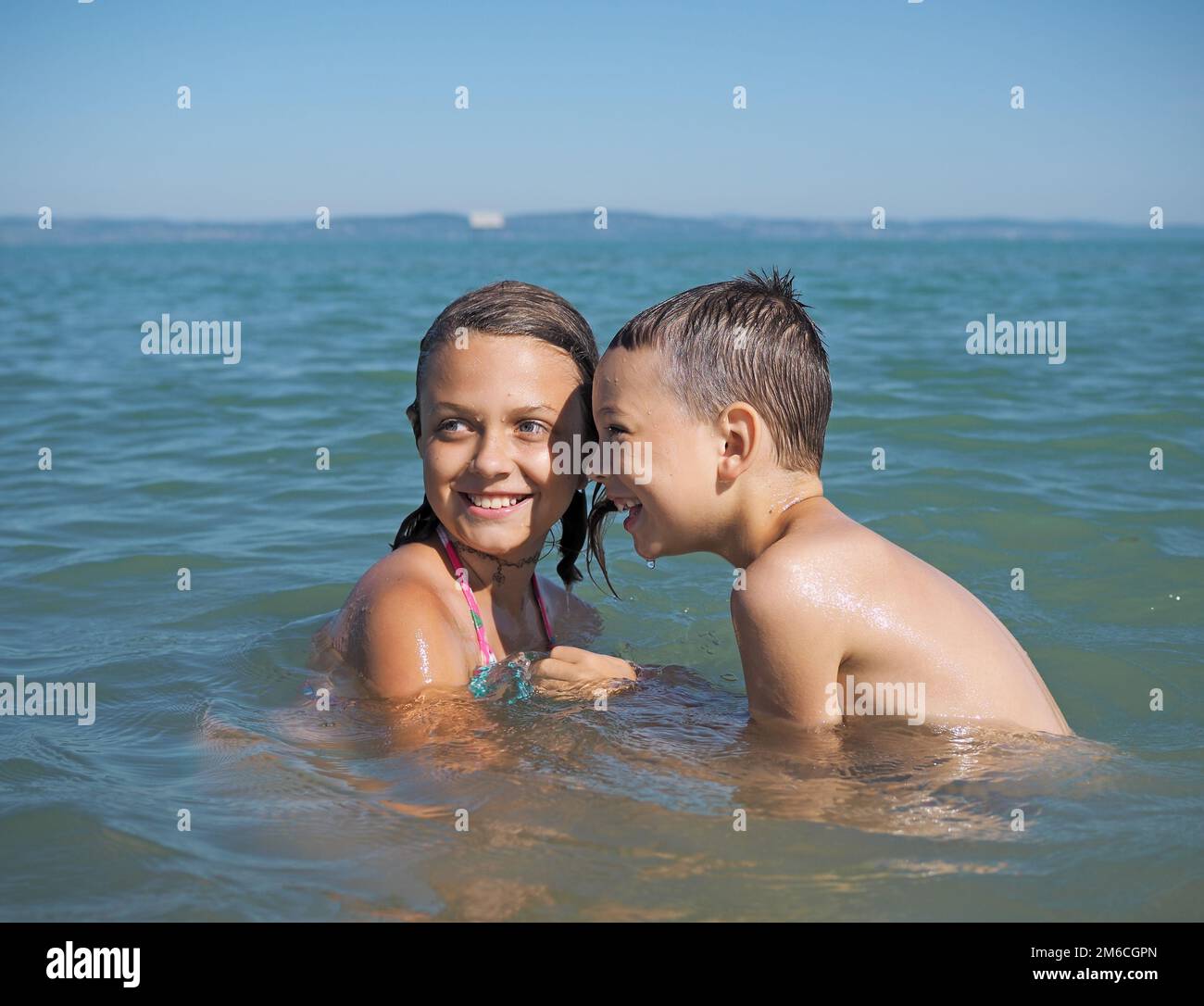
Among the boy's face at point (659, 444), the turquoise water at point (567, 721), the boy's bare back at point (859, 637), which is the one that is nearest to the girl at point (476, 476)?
the turquoise water at point (567, 721)

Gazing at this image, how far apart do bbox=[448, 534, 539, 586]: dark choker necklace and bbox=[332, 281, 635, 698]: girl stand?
19mm

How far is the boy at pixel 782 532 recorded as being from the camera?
2850mm

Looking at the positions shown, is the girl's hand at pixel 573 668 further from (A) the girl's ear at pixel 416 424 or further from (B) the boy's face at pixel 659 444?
(A) the girl's ear at pixel 416 424

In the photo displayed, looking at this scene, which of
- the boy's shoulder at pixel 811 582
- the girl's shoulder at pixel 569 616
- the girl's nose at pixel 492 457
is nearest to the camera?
the boy's shoulder at pixel 811 582

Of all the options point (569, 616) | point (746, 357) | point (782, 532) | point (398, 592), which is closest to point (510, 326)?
point (746, 357)

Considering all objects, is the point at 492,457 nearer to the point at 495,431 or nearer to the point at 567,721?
the point at 495,431

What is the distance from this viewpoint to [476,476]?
3.33 m

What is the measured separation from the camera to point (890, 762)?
2.92m

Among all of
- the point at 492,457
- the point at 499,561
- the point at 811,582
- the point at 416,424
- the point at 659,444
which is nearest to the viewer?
the point at 811,582

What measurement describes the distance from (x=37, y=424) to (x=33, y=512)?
8.81ft

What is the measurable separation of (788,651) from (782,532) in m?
0.37

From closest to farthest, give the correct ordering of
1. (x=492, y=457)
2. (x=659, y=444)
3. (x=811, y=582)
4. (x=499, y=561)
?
(x=811, y=582) → (x=659, y=444) → (x=492, y=457) → (x=499, y=561)
